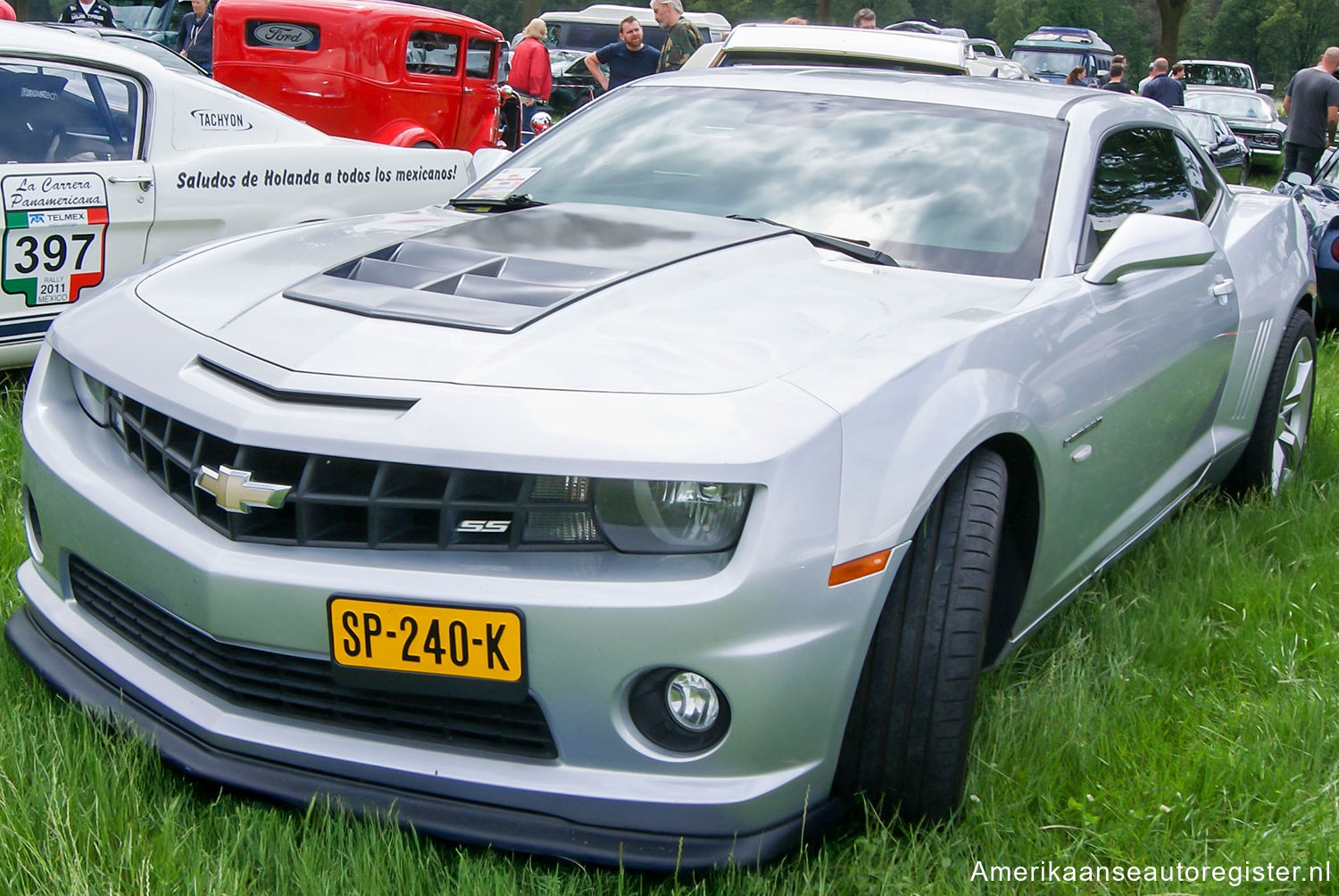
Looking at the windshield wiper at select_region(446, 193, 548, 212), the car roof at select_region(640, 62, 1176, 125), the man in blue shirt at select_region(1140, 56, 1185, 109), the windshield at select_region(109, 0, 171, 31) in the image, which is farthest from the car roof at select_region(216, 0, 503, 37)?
the man in blue shirt at select_region(1140, 56, 1185, 109)

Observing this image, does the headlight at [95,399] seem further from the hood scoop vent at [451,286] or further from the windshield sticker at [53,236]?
the windshield sticker at [53,236]

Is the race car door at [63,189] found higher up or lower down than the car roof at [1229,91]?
higher up

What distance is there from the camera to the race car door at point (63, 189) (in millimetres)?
4148

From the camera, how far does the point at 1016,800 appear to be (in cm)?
228

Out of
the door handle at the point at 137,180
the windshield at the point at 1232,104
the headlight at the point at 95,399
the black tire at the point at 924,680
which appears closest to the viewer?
the black tire at the point at 924,680

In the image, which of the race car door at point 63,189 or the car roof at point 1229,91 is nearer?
the race car door at point 63,189

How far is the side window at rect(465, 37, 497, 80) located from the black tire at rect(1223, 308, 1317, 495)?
6.42 metres

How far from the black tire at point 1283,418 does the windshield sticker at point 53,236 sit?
12.4ft

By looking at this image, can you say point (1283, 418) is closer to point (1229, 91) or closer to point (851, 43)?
point (851, 43)

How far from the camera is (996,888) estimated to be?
2055mm

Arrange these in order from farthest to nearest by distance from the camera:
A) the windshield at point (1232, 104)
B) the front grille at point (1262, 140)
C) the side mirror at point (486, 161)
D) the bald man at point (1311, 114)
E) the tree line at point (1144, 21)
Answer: the tree line at point (1144, 21)
the windshield at point (1232, 104)
the front grille at point (1262, 140)
the bald man at point (1311, 114)
the side mirror at point (486, 161)

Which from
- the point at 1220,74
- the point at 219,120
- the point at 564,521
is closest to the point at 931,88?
the point at 564,521

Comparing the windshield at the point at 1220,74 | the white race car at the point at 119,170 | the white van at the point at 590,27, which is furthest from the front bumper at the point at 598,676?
the windshield at the point at 1220,74

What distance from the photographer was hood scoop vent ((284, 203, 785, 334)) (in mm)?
2234
